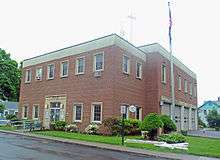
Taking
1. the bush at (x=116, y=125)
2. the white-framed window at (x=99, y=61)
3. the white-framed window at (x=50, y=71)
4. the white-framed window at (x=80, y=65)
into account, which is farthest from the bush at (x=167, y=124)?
the white-framed window at (x=50, y=71)

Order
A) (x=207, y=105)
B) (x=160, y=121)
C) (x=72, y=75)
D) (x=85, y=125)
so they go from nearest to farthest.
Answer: (x=160, y=121) → (x=85, y=125) → (x=72, y=75) → (x=207, y=105)

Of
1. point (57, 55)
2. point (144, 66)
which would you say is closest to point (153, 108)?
point (144, 66)

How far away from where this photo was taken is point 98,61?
1145 inches

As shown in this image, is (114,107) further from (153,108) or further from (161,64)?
(161,64)

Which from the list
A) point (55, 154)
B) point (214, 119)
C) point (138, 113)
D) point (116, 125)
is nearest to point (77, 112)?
point (116, 125)

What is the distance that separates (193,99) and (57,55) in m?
22.8

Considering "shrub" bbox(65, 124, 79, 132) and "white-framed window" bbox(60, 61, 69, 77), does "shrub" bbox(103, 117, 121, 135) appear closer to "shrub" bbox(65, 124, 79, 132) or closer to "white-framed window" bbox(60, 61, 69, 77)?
"shrub" bbox(65, 124, 79, 132)

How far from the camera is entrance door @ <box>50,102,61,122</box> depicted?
106 feet

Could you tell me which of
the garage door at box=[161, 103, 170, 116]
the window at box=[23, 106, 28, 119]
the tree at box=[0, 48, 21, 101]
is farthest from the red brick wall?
the tree at box=[0, 48, 21, 101]

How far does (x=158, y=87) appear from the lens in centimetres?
3198

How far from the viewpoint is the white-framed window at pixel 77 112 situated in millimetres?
29594

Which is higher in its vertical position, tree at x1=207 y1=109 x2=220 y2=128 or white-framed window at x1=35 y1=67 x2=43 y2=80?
white-framed window at x1=35 y1=67 x2=43 y2=80

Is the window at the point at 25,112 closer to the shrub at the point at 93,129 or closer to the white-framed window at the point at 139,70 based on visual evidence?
the shrub at the point at 93,129

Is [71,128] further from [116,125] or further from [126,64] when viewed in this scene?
[126,64]
